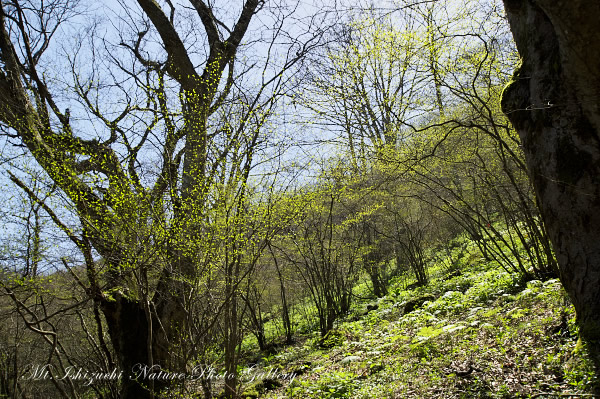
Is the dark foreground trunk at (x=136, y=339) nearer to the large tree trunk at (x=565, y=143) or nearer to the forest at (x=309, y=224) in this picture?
the forest at (x=309, y=224)

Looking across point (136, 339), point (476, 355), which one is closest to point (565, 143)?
point (476, 355)

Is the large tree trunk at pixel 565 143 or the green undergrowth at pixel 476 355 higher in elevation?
the large tree trunk at pixel 565 143

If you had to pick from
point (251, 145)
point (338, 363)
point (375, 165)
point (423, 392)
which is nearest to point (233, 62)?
point (251, 145)

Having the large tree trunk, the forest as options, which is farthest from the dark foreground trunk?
the large tree trunk

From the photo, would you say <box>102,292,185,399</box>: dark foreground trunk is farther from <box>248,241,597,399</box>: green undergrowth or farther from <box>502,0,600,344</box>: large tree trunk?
<box>502,0,600,344</box>: large tree trunk

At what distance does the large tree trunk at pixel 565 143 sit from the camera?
213 centimetres

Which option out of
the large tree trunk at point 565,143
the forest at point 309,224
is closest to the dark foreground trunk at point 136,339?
the forest at point 309,224

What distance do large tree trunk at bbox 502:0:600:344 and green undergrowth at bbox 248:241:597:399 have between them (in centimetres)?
43

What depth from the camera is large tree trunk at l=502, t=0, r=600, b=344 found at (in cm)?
213

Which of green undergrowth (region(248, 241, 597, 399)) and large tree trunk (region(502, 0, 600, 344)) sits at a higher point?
large tree trunk (region(502, 0, 600, 344))

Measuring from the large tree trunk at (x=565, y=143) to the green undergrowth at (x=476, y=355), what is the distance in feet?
1.40

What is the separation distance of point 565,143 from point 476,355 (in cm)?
198

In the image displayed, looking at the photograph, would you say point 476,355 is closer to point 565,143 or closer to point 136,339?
point 565,143

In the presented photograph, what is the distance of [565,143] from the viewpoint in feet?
7.41
